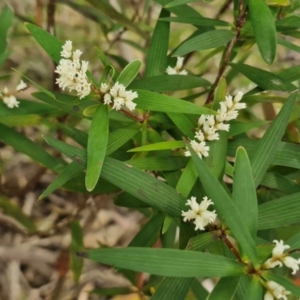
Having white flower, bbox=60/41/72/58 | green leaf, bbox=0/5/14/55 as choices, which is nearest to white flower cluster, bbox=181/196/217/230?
white flower, bbox=60/41/72/58

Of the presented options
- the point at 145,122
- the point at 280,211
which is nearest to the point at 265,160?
the point at 280,211

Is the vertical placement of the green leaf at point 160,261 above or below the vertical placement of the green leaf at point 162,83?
below

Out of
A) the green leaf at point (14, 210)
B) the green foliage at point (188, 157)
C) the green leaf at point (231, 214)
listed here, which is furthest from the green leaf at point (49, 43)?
the green leaf at point (14, 210)

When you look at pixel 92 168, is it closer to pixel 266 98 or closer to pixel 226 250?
pixel 226 250

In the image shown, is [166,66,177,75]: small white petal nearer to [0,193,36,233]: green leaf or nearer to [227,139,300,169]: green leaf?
[227,139,300,169]: green leaf

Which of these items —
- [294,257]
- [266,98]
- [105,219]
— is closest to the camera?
[294,257]

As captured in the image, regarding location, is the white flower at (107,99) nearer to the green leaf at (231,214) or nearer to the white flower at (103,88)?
the white flower at (103,88)
